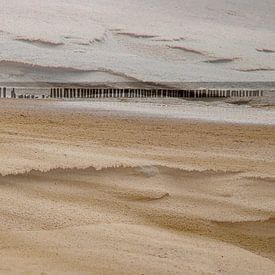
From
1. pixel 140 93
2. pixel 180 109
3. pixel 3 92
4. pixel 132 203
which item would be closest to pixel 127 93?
pixel 140 93

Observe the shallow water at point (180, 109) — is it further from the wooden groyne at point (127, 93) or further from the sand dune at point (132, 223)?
the sand dune at point (132, 223)

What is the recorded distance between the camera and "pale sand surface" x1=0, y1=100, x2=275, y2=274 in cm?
157

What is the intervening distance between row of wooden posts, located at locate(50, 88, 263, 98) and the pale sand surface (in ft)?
3.56

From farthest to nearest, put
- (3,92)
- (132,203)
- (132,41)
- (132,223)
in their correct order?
1. (132,41)
2. (3,92)
3. (132,203)
4. (132,223)

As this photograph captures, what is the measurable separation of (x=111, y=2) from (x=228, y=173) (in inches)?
127

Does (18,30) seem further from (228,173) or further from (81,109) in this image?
(228,173)

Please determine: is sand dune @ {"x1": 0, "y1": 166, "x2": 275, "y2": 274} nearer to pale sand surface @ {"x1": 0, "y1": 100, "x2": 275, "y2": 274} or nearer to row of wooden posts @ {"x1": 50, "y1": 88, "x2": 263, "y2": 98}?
pale sand surface @ {"x1": 0, "y1": 100, "x2": 275, "y2": 274}

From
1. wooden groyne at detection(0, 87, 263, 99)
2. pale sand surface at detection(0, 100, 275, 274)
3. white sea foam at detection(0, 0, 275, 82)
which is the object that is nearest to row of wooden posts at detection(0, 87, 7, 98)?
wooden groyne at detection(0, 87, 263, 99)

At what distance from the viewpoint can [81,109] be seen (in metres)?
3.16

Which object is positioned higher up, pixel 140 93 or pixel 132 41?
pixel 132 41

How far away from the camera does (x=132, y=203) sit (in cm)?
188

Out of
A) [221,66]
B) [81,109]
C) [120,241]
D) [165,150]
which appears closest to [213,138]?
[165,150]

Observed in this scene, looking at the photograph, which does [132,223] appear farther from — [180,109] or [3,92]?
[3,92]

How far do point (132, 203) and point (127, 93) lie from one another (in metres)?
1.86
